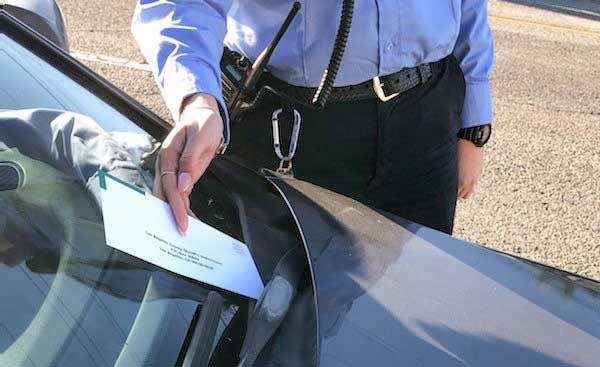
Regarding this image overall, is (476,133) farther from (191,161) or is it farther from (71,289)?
(71,289)

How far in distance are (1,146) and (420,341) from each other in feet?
2.66

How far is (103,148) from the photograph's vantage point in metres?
1.54

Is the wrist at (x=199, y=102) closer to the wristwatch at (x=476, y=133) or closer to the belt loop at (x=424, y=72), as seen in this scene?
the belt loop at (x=424, y=72)

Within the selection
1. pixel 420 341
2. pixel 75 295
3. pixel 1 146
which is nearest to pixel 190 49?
pixel 1 146

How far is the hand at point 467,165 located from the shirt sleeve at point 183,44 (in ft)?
2.52

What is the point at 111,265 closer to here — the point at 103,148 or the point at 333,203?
the point at 103,148

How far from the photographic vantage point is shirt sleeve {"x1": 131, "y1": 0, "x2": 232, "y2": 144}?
1454mm

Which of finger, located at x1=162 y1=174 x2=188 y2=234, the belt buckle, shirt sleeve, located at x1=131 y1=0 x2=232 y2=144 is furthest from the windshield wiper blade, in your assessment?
the belt buckle

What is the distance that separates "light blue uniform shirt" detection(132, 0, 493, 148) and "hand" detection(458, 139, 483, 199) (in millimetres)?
314

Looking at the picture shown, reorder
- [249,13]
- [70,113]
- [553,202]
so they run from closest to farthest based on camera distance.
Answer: [70,113] < [249,13] < [553,202]

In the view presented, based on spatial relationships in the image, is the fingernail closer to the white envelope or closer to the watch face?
the white envelope

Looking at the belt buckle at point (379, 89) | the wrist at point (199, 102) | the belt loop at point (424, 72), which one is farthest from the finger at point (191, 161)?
the belt loop at point (424, 72)

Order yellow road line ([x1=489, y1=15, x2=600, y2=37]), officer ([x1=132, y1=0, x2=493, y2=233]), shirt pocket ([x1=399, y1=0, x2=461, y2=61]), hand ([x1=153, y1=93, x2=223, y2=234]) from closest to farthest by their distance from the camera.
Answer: hand ([x1=153, y1=93, x2=223, y2=234]) < officer ([x1=132, y1=0, x2=493, y2=233]) < shirt pocket ([x1=399, y1=0, x2=461, y2=61]) < yellow road line ([x1=489, y1=15, x2=600, y2=37])

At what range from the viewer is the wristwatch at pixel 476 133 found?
79.1 inches
